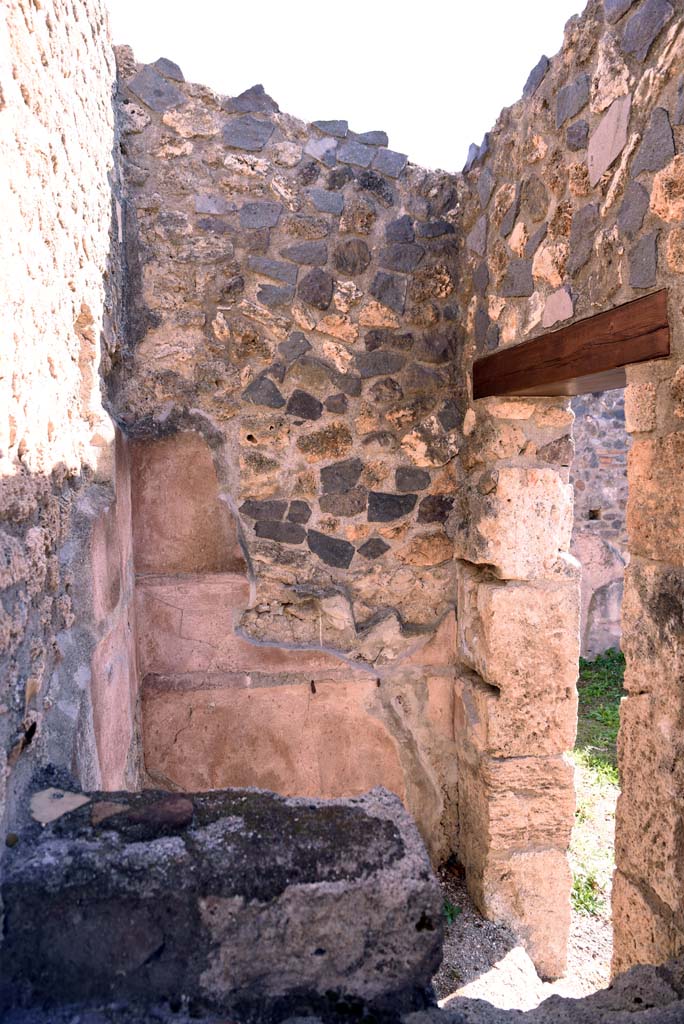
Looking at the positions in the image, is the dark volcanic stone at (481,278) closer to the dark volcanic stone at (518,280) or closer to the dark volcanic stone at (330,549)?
the dark volcanic stone at (518,280)

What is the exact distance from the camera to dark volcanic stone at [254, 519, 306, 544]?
286 cm

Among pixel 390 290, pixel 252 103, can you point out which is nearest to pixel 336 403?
A: pixel 390 290

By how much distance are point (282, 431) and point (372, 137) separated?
1303mm

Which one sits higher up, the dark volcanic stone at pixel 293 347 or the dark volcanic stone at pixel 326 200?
the dark volcanic stone at pixel 326 200

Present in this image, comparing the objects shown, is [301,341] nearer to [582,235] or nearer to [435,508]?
[435,508]

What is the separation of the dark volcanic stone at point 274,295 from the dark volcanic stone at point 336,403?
0.44m

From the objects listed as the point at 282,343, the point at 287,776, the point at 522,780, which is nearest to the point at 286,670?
the point at 287,776

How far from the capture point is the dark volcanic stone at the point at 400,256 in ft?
9.35

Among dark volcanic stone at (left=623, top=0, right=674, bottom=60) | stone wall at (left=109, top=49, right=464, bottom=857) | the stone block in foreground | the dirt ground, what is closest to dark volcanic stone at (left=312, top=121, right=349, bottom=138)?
stone wall at (left=109, top=49, right=464, bottom=857)

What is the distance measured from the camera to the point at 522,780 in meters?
2.80

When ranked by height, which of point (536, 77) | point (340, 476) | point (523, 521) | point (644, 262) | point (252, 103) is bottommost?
point (523, 521)

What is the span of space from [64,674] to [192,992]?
2.59 ft

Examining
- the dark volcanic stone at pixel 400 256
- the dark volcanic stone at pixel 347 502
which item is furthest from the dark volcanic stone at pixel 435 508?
the dark volcanic stone at pixel 400 256

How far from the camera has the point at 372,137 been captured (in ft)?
9.26
